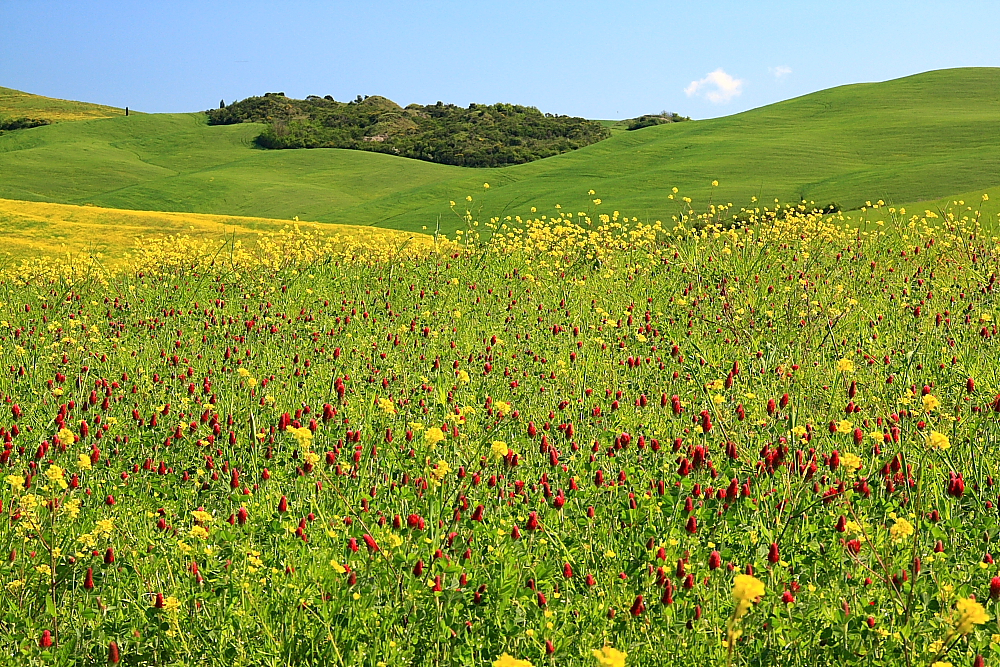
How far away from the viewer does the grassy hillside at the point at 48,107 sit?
132 meters

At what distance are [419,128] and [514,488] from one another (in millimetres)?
94481

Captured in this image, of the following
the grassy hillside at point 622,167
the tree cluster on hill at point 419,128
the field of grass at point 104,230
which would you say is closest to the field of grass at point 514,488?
the field of grass at point 104,230

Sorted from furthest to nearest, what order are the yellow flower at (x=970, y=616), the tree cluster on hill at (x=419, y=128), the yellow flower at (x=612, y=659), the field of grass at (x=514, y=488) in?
the tree cluster on hill at (x=419, y=128) → the field of grass at (x=514, y=488) → the yellow flower at (x=970, y=616) → the yellow flower at (x=612, y=659)

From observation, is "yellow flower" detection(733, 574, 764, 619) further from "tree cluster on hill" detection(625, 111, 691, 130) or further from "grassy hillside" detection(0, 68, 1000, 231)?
"tree cluster on hill" detection(625, 111, 691, 130)

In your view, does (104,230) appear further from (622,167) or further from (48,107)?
(48,107)

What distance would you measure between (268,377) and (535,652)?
465cm

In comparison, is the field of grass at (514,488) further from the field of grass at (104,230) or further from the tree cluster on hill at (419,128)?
the tree cluster on hill at (419,128)

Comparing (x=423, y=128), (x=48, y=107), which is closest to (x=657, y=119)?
(x=423, y=128)

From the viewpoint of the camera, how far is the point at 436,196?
2213 inches

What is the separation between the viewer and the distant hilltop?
81.6m

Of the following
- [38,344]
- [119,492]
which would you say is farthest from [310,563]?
[38,344]

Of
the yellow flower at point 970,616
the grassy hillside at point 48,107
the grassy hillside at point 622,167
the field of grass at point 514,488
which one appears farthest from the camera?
the grassy hillside at point 48,107

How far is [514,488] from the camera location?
15.5 ft

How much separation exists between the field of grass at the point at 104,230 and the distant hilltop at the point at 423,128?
53277 millimetres
